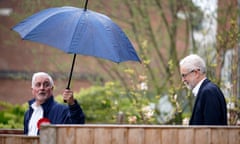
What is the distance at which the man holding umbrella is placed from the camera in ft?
27.5

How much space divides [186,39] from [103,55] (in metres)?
8.73

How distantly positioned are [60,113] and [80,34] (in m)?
1.03

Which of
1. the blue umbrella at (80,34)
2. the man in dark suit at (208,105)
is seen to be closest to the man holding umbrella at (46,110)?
the blue umbrella at (80,34)

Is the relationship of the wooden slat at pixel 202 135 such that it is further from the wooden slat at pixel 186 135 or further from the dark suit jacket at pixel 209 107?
the dark suit jacket at pixel 209 107

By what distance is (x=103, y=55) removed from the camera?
786cm

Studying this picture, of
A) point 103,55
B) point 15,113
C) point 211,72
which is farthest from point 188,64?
point 15,113

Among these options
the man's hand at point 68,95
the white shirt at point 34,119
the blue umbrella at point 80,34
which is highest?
the blue umbrella at point 80,34

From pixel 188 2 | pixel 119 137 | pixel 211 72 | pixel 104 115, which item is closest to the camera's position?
pixel 119 137

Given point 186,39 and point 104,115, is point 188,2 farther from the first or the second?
point 104,115

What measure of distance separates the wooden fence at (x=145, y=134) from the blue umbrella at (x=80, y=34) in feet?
2.72

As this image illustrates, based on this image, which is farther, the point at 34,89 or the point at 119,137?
the point at 34,89

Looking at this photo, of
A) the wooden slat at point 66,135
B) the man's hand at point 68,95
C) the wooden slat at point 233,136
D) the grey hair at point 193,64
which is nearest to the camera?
the wooden slat at point 66,135

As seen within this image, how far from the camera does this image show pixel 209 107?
313 inches

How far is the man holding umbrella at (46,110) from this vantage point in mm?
8383
